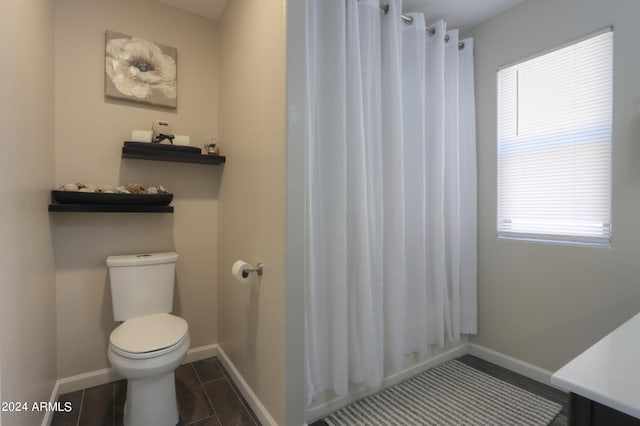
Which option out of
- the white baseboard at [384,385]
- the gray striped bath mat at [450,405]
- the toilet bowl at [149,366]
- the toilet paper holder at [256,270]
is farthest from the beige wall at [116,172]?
the gray striped bath mat at [450,405]

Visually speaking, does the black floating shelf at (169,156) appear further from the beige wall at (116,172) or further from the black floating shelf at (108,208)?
the black floating shelf at (108,208)

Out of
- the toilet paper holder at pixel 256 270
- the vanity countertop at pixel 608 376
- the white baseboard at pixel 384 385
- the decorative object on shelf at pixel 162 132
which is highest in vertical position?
the decorative object on shelf at pixel 162 132

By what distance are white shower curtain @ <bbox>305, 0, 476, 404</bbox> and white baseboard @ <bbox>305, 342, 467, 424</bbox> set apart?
0.10 m

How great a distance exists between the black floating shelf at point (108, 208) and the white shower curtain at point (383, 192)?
1096mm

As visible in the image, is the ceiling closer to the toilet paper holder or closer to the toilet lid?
the toilet paper holder

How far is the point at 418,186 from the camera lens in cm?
198

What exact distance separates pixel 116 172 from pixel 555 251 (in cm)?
296

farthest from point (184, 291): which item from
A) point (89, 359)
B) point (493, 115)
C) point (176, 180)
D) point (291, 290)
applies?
point (493, 115)

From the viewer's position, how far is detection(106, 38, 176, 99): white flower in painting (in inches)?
76.6

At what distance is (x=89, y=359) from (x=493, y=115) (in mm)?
3305

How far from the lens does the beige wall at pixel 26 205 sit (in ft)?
3.42

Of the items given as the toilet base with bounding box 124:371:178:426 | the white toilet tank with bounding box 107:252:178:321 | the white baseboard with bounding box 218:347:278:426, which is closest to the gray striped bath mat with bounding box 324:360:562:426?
the white baseboard with bounding box 218:347:278:426

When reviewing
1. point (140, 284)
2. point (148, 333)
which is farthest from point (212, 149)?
point (148, 333)

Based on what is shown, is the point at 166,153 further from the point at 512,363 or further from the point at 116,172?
the point at 512,363
